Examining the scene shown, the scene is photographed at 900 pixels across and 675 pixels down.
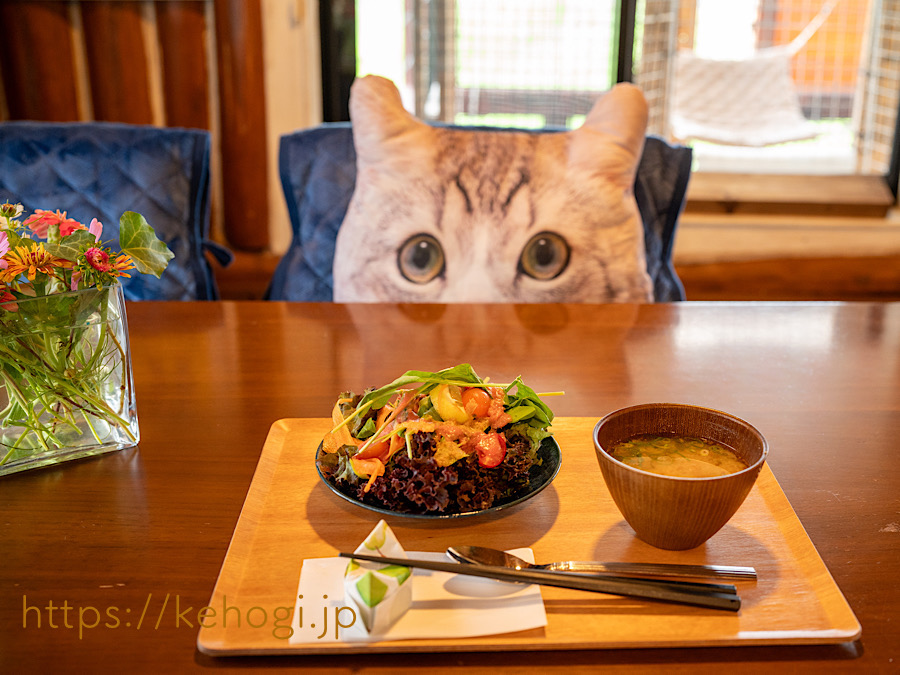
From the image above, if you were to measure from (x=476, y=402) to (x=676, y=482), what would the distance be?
0.65 ft

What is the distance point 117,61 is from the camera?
241 centimetres

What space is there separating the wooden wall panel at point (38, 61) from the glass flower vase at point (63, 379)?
1943 mm

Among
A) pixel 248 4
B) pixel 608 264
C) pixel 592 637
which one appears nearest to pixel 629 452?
pixel 592 637

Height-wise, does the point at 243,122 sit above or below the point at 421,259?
above

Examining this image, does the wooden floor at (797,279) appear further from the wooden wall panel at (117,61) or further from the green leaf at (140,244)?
the green leaf at (140,244)

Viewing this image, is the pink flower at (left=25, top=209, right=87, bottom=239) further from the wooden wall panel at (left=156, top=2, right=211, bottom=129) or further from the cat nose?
the wooden wall panel at (left=156, top=2, right=211, bottom=129)

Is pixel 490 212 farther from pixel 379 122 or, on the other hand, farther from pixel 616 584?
pixel 616 584

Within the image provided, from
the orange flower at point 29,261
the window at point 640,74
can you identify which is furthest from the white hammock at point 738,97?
the orange flower at point 29,261

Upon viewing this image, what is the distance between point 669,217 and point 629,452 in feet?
4.06

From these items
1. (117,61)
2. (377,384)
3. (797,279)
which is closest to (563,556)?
(377,384)

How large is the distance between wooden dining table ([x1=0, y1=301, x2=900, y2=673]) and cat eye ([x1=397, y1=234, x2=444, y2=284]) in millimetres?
192

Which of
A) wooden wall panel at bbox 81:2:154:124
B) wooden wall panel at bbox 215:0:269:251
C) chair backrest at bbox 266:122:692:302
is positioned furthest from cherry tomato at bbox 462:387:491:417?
wooden wall panel at bbox 81:2:154:124

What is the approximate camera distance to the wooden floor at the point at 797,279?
2.76 m

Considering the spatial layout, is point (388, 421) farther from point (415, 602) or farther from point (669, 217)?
point (669, 217)
